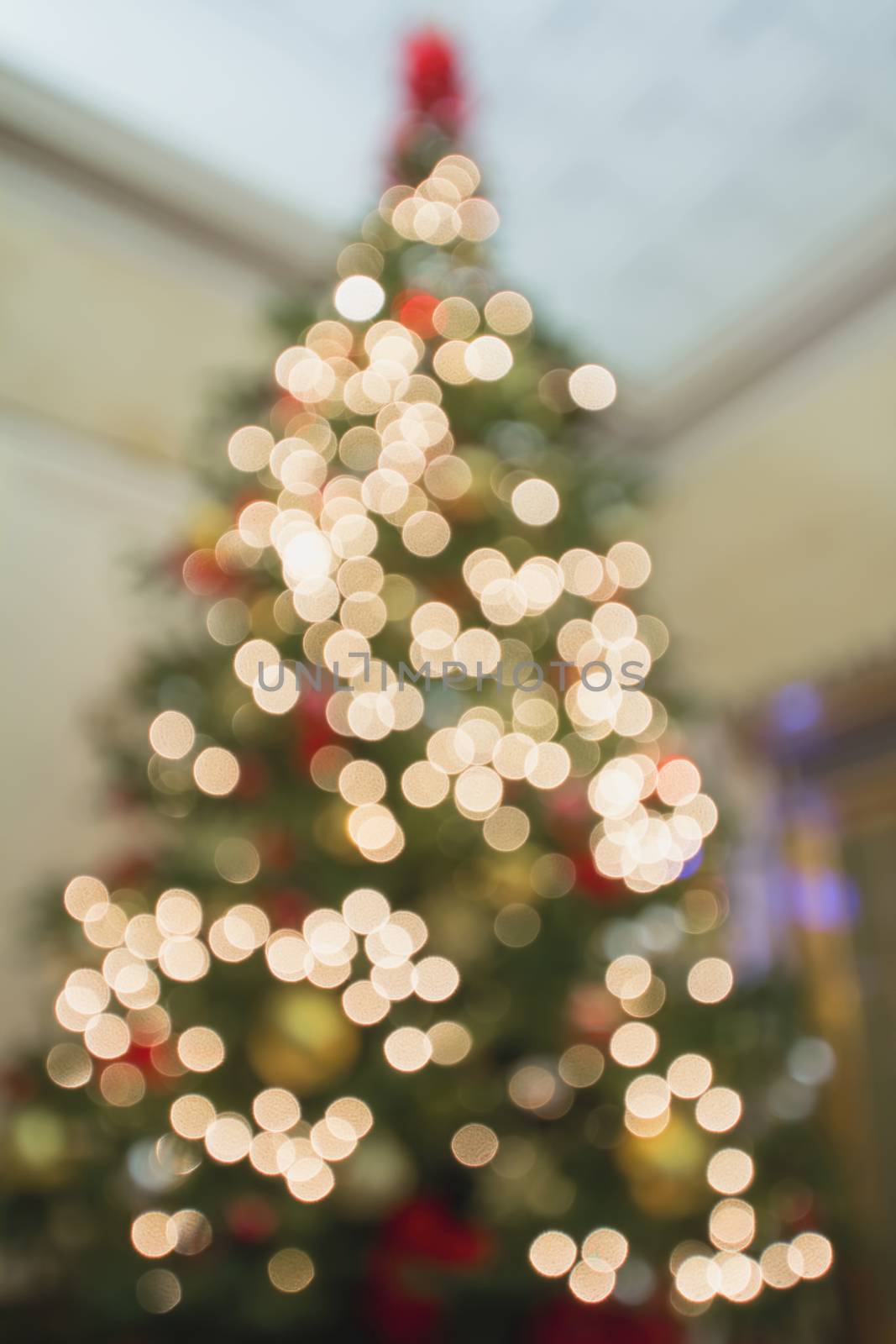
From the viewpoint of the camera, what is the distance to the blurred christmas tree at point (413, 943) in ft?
4.29

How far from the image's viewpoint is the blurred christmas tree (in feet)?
4.29

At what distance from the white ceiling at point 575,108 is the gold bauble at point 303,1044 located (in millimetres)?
1675

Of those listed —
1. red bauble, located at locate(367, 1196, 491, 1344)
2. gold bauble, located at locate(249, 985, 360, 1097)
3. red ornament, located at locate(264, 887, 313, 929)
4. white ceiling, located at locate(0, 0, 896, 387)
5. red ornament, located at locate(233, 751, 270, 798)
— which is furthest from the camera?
white ceiling, located at locate(0, 0, 896, 387)

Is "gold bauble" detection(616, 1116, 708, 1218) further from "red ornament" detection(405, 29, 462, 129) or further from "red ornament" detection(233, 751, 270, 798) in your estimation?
"red ornament" detection(405, 29, 462, 129)

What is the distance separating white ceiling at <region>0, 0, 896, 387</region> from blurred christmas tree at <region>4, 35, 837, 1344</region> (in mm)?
380

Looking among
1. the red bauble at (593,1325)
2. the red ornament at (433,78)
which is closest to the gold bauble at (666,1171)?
the red bauble at (593,1325)

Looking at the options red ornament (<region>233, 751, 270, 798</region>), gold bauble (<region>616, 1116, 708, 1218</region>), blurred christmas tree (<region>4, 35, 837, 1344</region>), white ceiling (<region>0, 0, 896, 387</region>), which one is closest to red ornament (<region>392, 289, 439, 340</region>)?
blurred christmas tree (<region>4, 35, 837, 1344</region>)

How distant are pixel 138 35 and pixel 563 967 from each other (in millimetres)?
1970

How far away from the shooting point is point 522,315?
1.78 meters

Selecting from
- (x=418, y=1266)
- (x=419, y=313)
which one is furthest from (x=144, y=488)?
(x=418, y=1266)

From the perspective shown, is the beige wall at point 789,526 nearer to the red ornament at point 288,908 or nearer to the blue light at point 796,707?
the blue light at point 796,707

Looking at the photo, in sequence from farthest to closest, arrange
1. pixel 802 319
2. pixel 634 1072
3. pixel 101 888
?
pixel 802 319
pixel 101 888
pixel 634 1072

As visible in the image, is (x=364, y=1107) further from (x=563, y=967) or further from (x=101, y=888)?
(x=101, y=888)

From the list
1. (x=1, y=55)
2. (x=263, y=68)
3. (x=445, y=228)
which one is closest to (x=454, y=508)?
(x=445, y=228)
